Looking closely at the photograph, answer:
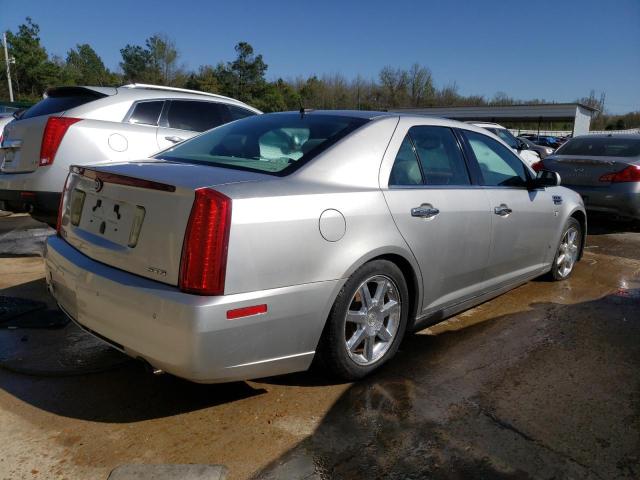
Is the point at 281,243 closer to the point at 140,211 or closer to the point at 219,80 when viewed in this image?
the point at 140,211

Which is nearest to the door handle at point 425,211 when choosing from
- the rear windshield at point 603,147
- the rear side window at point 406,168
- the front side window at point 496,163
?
the rear side window at point 406,168

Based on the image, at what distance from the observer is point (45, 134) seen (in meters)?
4.83

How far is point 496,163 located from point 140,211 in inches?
110

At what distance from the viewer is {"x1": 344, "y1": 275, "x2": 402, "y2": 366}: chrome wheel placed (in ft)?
9.29

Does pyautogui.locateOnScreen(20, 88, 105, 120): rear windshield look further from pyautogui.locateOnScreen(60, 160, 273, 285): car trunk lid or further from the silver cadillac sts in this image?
pyautogui.locateOnScreen(60, 160, 273, 285): car trunk lid

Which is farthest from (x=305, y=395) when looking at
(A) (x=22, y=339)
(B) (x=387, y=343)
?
(A) (x=22, y=339)

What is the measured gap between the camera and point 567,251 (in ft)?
16.8

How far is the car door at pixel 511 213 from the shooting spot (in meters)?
3.79

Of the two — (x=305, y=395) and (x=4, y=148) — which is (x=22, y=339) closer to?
(x=305, y=395)

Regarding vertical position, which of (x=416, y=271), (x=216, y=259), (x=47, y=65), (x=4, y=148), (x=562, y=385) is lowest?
(x=562, y=385)

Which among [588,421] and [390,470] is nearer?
[390,470]

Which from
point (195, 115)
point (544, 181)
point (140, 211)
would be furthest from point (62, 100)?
point (544, 181)

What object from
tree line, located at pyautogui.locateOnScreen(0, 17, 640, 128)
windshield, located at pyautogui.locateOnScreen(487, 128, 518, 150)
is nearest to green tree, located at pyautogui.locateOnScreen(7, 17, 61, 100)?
tree line, located at pyautogui.locateOnScreen(0, 17, 640, 128)

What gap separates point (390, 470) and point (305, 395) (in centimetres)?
72
